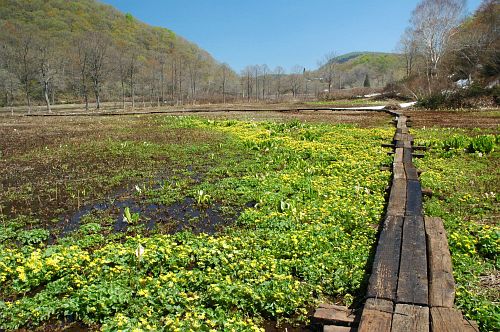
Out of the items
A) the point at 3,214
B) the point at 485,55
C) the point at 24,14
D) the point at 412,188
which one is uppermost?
the point at 24,14

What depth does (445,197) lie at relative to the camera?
9555mm

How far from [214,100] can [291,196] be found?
102 meters

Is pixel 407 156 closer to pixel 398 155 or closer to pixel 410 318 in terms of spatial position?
pixel 398 155

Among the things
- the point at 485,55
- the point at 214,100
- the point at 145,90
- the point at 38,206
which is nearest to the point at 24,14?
the point at 145,90

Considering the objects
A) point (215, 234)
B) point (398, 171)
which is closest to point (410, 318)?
point (215, 234)

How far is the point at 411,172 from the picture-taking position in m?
11.1

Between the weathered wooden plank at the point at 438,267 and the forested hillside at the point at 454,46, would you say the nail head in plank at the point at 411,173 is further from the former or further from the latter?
the forested hillside at the point at 454,46

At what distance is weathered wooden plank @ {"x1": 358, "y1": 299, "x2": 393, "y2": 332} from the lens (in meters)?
4.11

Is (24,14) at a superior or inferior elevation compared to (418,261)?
superior

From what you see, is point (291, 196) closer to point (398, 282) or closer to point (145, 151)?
point (398, 282)

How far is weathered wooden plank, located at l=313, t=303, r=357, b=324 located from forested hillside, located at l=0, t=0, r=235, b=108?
230 ft

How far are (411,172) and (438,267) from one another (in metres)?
6.26

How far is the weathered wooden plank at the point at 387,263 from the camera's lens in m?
4.82

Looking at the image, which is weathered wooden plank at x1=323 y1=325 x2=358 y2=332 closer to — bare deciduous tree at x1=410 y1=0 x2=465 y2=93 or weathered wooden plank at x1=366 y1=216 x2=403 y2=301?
weathered wooden plank at x1=366 y1=216 x2=403 y2=301
